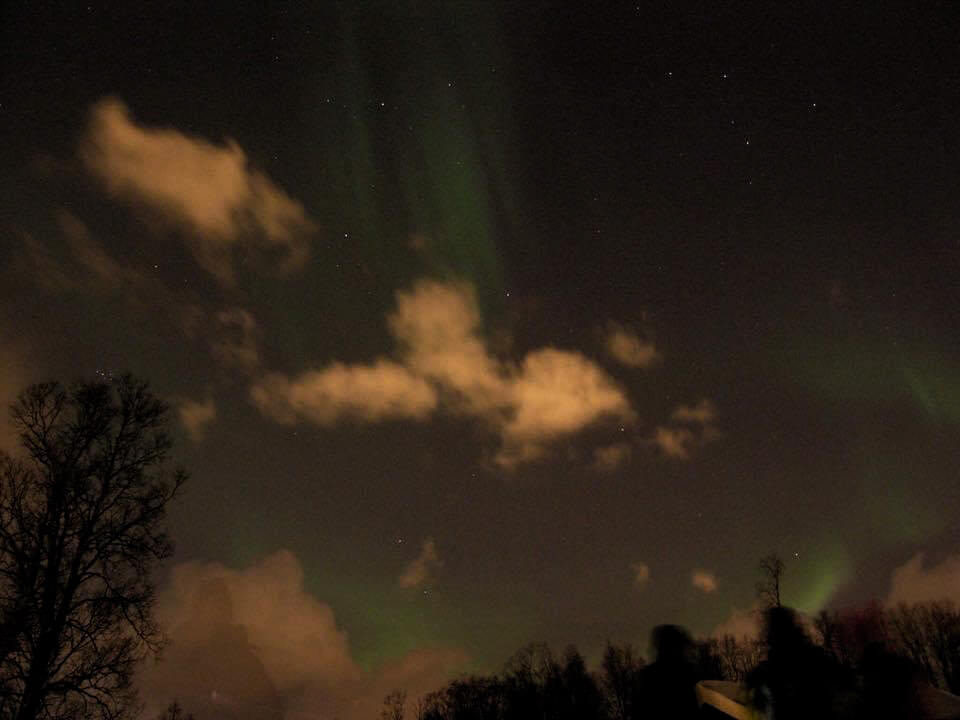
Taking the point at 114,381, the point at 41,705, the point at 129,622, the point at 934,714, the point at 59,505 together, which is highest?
the point at 114,381

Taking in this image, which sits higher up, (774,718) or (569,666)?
(569,666)

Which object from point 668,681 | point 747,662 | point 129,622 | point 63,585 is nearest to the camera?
point 668,681

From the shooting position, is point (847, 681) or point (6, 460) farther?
point (6, 460)

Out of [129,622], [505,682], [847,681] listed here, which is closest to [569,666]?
[505,682]

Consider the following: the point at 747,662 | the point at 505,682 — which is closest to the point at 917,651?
Answer: the point at 747,662

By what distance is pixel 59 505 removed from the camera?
11281 millimetres

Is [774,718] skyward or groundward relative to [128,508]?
groundward

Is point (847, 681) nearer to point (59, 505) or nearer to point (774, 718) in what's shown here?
point (774, 718)

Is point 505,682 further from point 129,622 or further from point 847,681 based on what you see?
point 847,681

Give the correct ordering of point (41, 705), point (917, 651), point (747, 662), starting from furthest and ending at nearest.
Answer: point (747, 662), point (917, 651), point (41, 705)

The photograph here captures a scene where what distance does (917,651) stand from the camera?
206ft

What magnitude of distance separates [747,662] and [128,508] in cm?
8156

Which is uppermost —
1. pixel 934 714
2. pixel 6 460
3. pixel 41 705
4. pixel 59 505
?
pixel 6 460

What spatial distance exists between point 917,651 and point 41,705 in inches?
3097
